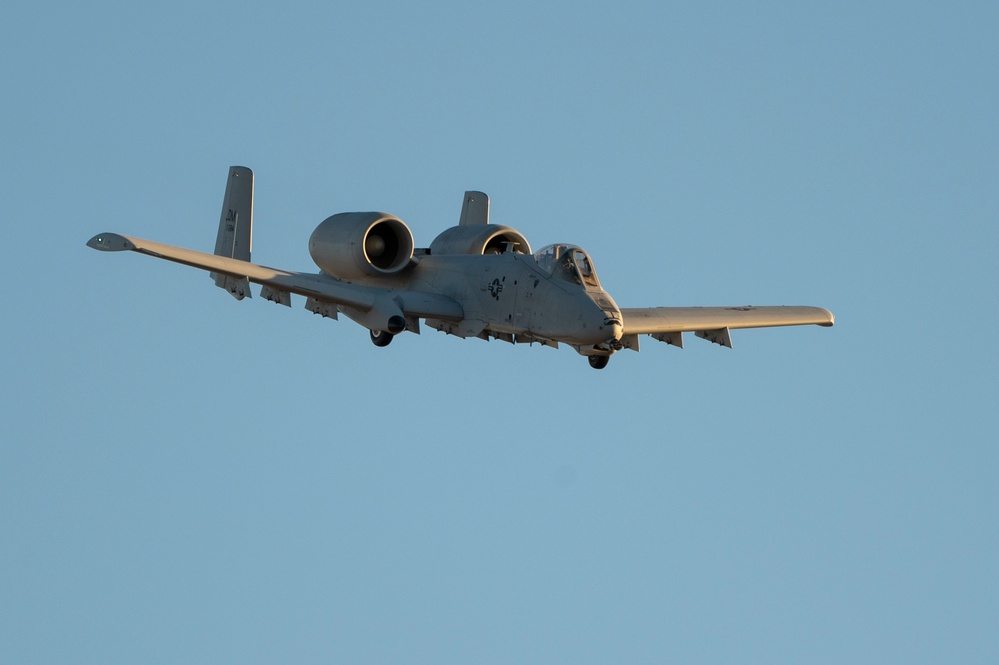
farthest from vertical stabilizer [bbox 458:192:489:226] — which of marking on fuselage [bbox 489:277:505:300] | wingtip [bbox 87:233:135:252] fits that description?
wingtip [bbox 87:233:135:252]

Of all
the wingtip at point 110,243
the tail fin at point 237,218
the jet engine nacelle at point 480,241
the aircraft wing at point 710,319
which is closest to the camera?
the wingtip at point 110,243

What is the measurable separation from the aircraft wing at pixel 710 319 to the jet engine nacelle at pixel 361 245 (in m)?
5.68

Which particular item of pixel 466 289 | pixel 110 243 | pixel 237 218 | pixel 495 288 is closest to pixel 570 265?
pixel 495 288

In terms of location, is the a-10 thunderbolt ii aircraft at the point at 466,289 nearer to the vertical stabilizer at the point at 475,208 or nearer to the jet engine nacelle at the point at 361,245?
the jet engine nacelle at the point at 361,245

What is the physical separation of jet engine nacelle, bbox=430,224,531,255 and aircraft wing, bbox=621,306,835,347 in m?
3.98

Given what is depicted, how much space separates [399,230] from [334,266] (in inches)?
67.9

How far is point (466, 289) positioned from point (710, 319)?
18.3 ft

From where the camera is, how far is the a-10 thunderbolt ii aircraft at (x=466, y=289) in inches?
1524

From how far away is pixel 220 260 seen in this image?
4000 centimetres

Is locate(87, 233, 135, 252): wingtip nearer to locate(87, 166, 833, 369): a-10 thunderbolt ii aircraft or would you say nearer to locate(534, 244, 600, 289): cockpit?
locate(87, 166, 833, 369): a-10 thunderbolt ii aircraft

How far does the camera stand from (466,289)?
4119 centimetres

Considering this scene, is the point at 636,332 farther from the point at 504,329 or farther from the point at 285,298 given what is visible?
the point at 285,298

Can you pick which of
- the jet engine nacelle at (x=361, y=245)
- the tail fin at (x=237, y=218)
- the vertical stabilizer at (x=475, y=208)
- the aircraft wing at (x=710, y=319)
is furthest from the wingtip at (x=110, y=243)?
the vertical stabilizer at (x=475, y=208)

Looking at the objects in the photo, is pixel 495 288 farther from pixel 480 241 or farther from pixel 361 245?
pixel 361 245
